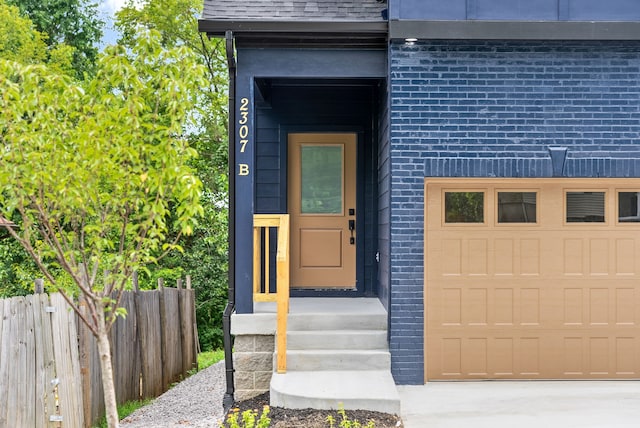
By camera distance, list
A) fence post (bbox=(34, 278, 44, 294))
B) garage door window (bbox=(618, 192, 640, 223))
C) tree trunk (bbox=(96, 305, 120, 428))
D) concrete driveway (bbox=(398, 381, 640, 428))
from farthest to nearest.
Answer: garage door window (bbox=(618, 192, 640, 223))
fence post (bbox=(34, 278, 44, 294))
concrete driveway (bbox=(398, 381, 640, 428))
tree trunk (bbox=(96, 305, 120, 428))

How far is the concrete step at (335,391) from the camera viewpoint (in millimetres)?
5379

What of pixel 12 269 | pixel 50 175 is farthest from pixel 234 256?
pixel 12 269

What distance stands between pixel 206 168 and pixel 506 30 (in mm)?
11106

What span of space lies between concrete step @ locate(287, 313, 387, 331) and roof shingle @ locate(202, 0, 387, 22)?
9.63 feet

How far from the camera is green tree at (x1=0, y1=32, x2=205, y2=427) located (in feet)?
13.3

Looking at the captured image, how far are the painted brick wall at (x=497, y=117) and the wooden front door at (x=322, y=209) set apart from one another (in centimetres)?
189

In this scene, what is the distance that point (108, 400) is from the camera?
4.32m

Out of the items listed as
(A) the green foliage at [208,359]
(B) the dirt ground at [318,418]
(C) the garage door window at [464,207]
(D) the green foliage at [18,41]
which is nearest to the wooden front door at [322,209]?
(C) the garage door window at [464,207]

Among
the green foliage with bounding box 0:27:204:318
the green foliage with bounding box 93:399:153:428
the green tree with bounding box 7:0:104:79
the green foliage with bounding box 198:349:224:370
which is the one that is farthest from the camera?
the green tree with bounding box 7:0:104:79

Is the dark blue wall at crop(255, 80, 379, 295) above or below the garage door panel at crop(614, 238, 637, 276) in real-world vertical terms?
above

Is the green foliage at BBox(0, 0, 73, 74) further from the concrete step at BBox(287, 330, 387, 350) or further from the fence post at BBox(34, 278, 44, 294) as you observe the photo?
the concrete step at BBox(287, 330, 387, 350)

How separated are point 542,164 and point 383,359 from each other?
242 cm

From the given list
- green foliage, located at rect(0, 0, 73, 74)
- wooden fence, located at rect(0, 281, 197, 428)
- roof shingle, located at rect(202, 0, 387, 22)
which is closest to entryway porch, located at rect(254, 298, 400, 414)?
wooden fence, located at rect(0, 281, 197, 428)

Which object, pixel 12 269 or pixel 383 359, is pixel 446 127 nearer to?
pixel 383 359
